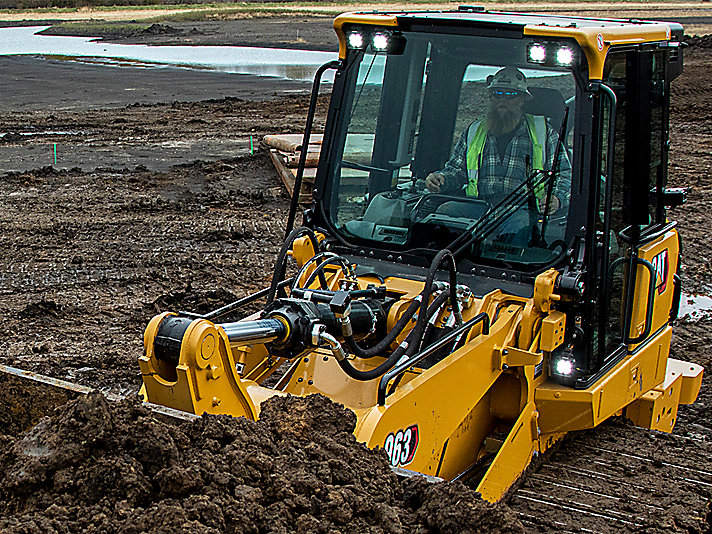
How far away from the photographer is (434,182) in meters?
4.95

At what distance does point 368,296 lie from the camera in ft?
15.0

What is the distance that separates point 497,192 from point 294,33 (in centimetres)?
3848

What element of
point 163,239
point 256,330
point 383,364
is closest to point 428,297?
point 383,364

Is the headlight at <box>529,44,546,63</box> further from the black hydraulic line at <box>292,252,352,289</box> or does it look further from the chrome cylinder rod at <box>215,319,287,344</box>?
the chrome cylinder rod at <box>215,319,287,344</box>

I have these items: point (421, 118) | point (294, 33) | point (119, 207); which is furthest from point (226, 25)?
point (421, 118)

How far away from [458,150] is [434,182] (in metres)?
0.22

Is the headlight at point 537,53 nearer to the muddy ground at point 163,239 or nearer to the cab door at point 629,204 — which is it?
the cab door at point 629,204

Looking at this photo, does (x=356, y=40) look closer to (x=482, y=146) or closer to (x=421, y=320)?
(x=482, y=146)

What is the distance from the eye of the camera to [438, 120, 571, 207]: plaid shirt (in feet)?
15.0

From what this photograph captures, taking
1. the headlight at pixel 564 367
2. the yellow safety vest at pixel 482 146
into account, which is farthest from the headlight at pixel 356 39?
the headlight at pixel 564 367

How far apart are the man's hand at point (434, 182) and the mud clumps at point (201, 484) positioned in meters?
1.88

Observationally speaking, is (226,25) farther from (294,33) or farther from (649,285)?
(649,285)

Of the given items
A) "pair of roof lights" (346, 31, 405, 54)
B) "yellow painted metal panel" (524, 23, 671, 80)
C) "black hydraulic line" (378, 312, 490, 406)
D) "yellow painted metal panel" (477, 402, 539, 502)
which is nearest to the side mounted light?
"pair of roof lights" (346, 31, 405, 54)

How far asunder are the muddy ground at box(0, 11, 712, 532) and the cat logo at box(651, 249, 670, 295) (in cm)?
88
